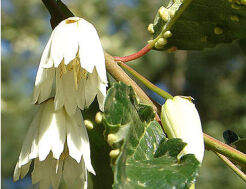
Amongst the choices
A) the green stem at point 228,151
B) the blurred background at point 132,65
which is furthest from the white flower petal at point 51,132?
the blurred background at point 132,65

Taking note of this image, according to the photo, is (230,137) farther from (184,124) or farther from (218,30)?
(184,124)

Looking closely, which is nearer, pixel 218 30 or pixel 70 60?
pixel 70 60

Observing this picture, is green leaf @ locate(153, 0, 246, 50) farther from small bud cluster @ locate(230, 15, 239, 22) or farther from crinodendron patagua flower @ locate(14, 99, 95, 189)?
crinodendron patagua flower @ locate(14, 99, 95, 189)

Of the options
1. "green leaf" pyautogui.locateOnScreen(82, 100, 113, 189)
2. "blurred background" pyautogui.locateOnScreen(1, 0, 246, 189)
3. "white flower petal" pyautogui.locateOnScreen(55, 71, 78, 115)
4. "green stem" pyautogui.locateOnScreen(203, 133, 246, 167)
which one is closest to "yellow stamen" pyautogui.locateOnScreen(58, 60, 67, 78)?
"white flower petal" pyautogui.locateOnScreen(55, 71, 78, 115)

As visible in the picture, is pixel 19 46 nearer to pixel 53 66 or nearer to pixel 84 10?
pixel 84 10

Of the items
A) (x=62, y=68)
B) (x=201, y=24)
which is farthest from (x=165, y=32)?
(x=62, y=68)

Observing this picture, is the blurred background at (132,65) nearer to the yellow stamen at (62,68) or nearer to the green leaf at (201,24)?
the green leaf at (201,24)

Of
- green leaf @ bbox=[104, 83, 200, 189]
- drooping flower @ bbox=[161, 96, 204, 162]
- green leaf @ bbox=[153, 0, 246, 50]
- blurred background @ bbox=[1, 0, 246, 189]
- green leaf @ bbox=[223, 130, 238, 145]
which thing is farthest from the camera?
blurred background @ bbox=[1, 0, 246, 189]
